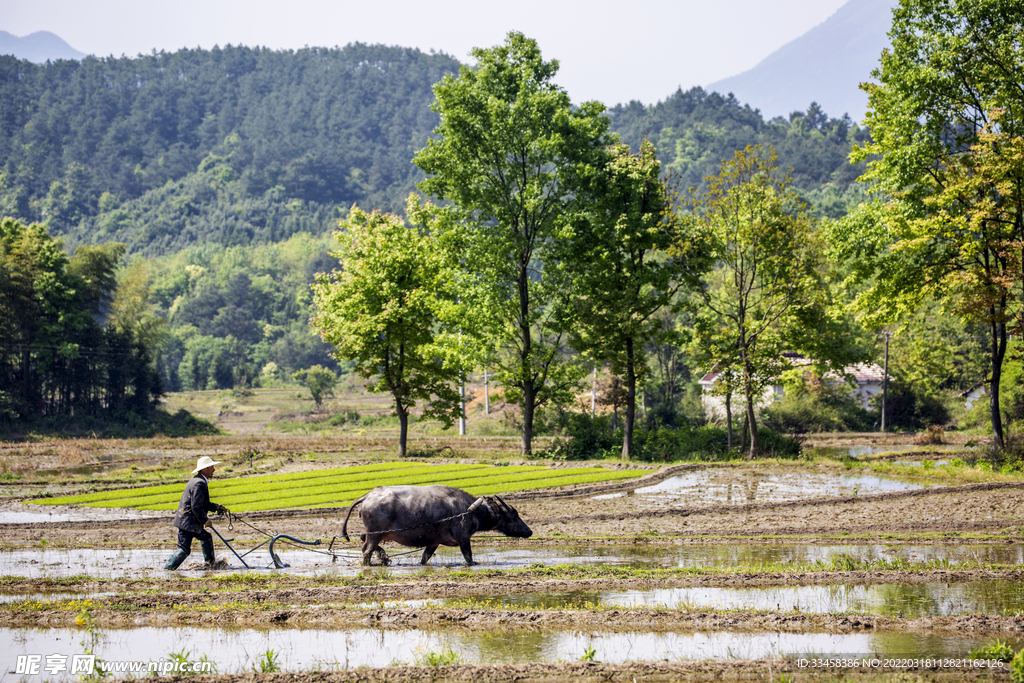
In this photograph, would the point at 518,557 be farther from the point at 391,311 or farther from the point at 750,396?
the point at 391,311

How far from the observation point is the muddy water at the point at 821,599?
12.4m

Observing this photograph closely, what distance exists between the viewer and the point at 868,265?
115ft

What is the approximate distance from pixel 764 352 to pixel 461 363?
49.5 feet

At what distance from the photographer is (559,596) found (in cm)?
1348

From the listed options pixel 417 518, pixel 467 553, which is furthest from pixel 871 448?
pixel 417 518

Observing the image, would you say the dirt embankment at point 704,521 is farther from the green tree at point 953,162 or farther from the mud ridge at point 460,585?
the green tree at point 953,162

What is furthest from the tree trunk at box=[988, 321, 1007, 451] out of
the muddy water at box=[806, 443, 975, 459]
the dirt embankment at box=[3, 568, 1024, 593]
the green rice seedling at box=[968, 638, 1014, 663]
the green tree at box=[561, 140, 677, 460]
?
the green rice seedling at box=[968, 638, 1014, 663]

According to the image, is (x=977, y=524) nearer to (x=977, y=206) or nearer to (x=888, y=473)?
(x=888, y=473)

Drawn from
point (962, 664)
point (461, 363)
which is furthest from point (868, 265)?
point (962, 664)

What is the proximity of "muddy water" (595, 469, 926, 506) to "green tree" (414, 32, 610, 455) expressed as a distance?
1071cm

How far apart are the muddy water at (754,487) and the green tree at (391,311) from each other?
605 inches

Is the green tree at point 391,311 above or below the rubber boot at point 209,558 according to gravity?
above

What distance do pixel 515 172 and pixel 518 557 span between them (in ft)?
81.7

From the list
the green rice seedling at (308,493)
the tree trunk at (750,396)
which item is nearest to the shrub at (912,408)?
the tree trunk at (750,396)
